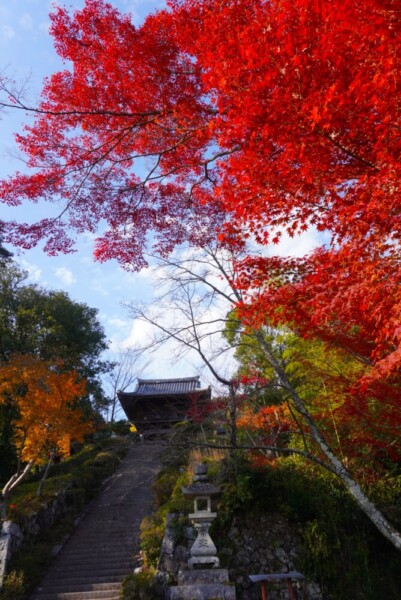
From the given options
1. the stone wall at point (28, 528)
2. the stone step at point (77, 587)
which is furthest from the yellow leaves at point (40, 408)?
the stone step at point (77, 587)

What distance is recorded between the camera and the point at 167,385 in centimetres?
2717

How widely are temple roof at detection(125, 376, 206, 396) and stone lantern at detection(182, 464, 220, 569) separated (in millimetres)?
15963

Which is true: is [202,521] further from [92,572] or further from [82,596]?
[92,572]

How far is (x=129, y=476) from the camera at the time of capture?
1852cm

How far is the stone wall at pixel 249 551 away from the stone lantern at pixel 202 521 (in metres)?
0.70

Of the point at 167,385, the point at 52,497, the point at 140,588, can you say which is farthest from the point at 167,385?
the point at 140,588

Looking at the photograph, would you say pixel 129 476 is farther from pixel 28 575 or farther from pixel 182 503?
pixel 182 503

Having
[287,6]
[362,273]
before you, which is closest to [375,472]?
[362,273]

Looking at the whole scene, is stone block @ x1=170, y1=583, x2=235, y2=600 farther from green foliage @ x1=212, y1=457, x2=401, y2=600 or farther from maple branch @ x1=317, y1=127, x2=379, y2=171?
maple branch @ x1=317, y1=127, x2=379, y2=171

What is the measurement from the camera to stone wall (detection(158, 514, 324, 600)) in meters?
8.99

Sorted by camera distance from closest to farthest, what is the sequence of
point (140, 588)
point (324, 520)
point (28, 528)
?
point (140, 588) → point (324, 520) → point (28, 528)

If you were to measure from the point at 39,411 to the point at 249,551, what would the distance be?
777cm

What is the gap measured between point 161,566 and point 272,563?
95.5 inches


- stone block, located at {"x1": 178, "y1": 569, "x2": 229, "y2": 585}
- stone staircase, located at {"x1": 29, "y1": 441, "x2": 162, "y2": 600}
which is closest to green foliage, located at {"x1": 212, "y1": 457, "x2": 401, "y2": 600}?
stone block, located at {"x1": 178, "y1": 569, "x2": 229, "y2": 585}
